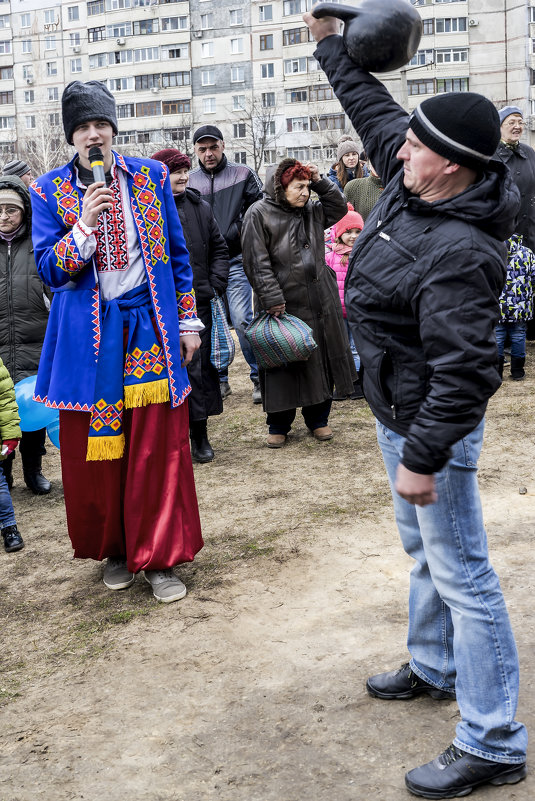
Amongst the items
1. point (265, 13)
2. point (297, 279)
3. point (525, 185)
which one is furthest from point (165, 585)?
point (265, 13)

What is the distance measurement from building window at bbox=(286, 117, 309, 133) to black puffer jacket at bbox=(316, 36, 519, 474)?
194 feet

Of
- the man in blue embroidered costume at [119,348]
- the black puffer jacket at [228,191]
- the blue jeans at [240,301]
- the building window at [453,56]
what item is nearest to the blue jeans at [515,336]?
the blue jeans at [240,301]

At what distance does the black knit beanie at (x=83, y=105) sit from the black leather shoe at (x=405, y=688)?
272 centimetres

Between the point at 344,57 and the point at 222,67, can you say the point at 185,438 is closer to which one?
the point at 344,57

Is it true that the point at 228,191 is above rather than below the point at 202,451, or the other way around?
above

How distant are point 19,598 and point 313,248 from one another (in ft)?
11.7

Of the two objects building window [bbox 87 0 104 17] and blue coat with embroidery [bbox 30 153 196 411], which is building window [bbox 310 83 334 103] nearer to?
building window [bbox 87 0 104 17]

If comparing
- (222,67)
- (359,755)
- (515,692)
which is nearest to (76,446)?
(359,755)

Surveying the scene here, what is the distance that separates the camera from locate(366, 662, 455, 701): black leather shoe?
10.5 ft

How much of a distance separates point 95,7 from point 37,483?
67.8 metres

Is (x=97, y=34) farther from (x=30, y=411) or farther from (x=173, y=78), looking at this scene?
(x=30, y=411)

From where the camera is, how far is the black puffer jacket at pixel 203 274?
6758 mm

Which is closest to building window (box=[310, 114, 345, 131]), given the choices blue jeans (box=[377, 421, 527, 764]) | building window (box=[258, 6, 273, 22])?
building window (box=[258, 6, 273, 22])

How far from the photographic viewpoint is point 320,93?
58.7 meters
